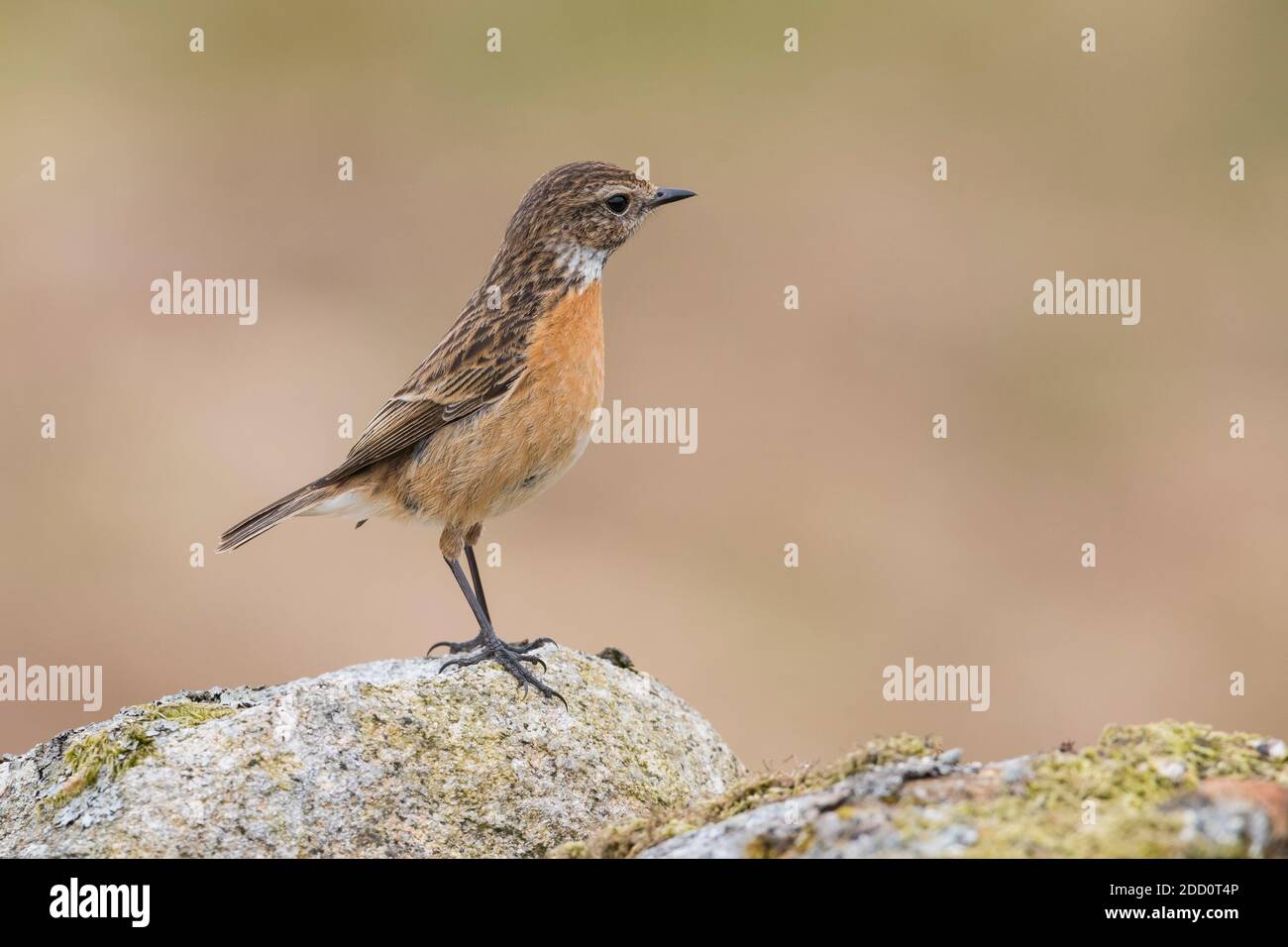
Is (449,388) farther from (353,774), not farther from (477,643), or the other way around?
(353,774)

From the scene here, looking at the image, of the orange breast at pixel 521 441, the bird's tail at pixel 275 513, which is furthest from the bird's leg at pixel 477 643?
the bird's tail at pixel 275 513

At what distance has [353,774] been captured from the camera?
495 cm

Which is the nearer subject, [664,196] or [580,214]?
[580,214]

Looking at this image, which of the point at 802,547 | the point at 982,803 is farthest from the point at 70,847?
the point at 802,547

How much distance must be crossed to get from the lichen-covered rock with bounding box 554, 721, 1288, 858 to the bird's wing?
3.57 m

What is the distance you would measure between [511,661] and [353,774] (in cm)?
128

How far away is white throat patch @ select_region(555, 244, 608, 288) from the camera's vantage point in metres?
8.17

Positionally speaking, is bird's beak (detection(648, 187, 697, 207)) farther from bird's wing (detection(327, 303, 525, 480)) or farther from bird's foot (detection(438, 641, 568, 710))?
bird's foot (detection(438, 641, 568, 710))

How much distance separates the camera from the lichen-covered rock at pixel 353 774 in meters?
4.68
